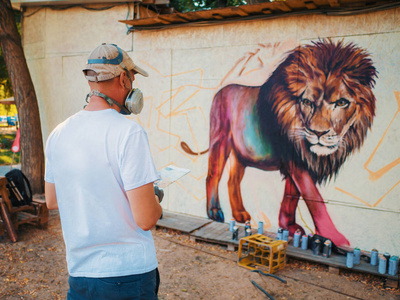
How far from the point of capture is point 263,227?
20.1ft

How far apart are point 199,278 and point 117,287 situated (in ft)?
10.6

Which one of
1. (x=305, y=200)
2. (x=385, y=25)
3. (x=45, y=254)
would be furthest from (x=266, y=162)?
(x=45, y=254)

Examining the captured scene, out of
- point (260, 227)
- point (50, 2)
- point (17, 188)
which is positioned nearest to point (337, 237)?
point (260, 227)

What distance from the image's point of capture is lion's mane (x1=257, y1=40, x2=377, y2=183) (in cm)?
515

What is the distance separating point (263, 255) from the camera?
209 inches

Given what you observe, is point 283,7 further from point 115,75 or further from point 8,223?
point 8,223

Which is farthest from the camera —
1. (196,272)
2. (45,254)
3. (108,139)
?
(45,254)

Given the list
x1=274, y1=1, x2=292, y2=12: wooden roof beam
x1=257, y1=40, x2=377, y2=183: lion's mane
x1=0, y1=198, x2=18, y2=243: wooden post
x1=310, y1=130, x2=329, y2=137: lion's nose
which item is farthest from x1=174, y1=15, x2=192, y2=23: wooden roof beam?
x1=0, y1=198, x2=18, y2=243: wooden post

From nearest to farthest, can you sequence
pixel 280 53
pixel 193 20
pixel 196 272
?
pixel 196 272
pixel 280 53
pixel 193 20

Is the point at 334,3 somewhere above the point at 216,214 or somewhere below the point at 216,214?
above

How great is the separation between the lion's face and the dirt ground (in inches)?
73.1

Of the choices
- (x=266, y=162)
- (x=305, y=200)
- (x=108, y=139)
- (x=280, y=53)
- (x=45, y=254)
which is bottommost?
(x=45, y=254)

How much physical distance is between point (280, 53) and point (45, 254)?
16.1 ft

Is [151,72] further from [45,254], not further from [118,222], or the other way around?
[118,222]
